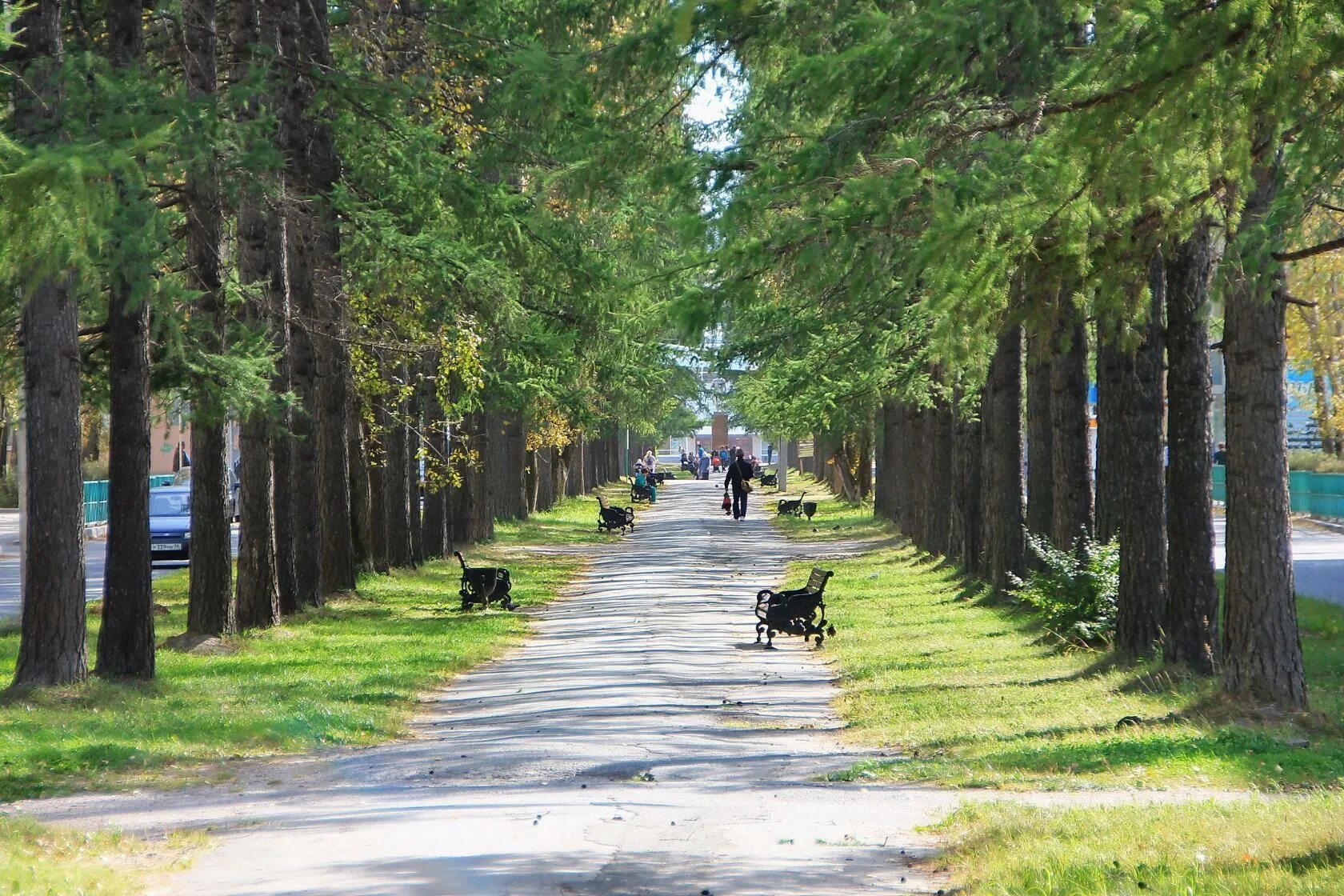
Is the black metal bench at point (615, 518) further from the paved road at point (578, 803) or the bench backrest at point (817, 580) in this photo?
the paved road at point (578, 803)

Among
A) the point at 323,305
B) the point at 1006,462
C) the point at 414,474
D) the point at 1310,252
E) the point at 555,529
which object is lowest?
the point at 555,529

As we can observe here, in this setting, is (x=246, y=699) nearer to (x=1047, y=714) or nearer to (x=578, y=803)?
(x=578, y=803)

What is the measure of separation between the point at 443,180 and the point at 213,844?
1141 centimetres

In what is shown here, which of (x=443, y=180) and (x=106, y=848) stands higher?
(x=443, y=180)

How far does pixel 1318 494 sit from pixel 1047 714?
4315 centimetres

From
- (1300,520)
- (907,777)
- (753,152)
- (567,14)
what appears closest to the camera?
(907,777)

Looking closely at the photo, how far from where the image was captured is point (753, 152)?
12805mm

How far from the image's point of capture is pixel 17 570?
1399 inches

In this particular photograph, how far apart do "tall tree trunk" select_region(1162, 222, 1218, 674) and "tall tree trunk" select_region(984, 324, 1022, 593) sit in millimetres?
7366

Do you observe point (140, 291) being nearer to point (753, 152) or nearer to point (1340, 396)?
point (753, 152)

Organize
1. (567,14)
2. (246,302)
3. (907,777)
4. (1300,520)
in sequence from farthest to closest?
1. (1300,520)
2. (246,302)
3. (567,14)
4. (907,777)

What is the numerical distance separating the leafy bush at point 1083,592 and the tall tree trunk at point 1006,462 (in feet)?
12.4

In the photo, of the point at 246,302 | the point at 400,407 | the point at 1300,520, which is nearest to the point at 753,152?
the point at 246,302

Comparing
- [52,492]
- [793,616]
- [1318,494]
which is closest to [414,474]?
[793,616]
